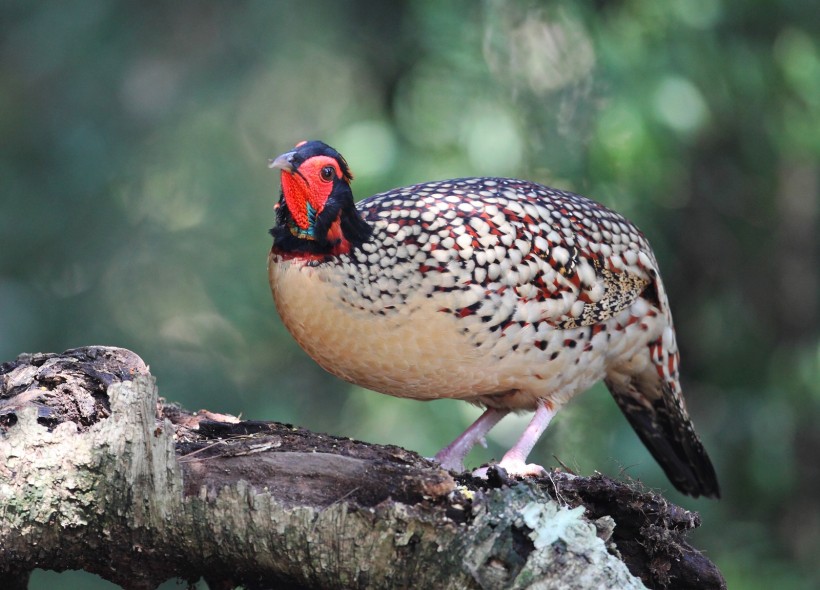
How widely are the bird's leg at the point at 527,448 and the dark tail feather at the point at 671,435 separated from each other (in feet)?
2.28

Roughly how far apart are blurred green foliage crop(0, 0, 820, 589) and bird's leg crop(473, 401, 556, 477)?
3238 mm

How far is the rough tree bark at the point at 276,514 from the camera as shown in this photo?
10.4ft

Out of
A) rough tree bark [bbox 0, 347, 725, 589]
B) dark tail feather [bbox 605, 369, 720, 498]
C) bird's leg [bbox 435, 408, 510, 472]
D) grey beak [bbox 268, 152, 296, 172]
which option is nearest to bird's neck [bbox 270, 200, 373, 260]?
grey beak [bbox 268, 152, 296, 172]

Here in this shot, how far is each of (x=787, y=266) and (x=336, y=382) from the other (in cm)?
442

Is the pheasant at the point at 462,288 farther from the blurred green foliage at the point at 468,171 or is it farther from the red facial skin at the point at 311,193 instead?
the blurred green foliage at the point at 468,171

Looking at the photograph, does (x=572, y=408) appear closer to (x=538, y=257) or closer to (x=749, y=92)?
(x=749, y=92)

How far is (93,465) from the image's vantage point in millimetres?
3357

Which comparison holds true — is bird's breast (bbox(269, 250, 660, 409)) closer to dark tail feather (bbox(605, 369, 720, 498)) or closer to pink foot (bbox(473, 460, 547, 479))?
pink foot (bbox(473, 460, 547, 479))

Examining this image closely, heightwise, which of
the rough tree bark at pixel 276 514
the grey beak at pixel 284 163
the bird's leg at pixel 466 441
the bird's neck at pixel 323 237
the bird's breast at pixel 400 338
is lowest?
the bird's leg at pixel 466 441

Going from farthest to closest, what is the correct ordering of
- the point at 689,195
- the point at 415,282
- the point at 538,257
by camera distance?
1. the point at 689,195
2. the point at 538,257
3. the point at 415,282

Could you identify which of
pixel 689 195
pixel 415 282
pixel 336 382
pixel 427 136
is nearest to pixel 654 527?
pixel 415 282

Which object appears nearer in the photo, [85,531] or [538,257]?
[85,531]

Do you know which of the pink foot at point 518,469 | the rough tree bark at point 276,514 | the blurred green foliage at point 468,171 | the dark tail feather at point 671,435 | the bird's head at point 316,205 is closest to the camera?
the rough tree bark at point 276,514

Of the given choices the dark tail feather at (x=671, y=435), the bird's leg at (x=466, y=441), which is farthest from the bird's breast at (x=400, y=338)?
Answer: the dark tail feather at (x=671, y=435)
